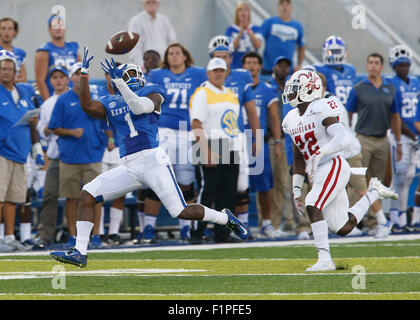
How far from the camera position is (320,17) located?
13.5 metres

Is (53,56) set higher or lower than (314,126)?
higher

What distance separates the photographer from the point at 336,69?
1064cm

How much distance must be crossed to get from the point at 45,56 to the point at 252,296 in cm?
551

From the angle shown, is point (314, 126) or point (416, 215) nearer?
point (314, 126)

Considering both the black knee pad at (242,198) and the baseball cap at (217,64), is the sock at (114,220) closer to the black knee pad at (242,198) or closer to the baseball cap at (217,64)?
the black knee pad at (242,198)

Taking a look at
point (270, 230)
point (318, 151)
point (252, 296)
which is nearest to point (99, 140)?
point (270, 230)

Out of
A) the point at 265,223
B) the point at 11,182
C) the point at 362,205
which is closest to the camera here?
the point at 362,205

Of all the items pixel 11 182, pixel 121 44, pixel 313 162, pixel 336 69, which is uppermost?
pixel 336 69

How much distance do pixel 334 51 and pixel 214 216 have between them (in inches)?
142

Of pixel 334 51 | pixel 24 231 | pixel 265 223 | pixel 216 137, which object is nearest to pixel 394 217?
pixel 265 223

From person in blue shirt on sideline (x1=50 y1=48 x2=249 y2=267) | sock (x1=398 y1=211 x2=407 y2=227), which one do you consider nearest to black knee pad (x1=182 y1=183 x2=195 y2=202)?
person in blue shirt on sideline (x1=50 y1=48 x2=249 y2=267)

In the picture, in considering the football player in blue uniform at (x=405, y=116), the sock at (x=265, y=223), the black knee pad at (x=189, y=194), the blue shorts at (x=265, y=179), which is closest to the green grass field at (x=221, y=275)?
the black knee pad at (x=189, y=194)

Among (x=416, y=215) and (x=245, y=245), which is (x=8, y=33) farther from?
(x=416, y=215)

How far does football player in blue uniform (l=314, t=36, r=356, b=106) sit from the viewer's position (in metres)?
10.5
